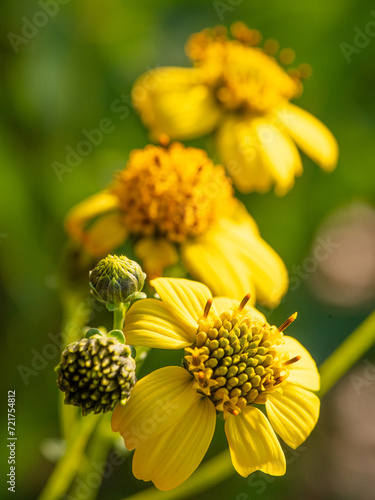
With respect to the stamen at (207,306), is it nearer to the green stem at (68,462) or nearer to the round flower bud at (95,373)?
the round flower bud at (95,373)

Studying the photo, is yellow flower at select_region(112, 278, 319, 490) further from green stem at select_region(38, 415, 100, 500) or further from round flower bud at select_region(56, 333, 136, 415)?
green stem at select_region(38, 415, 100, 500)

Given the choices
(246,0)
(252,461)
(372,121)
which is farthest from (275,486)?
(246,0)

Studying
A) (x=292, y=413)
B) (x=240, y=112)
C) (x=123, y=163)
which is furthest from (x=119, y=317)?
(x=123, y=163)

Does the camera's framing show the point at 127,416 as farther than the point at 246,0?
No

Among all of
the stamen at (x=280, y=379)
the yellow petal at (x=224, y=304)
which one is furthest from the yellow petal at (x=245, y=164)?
the stamen at (x=280, y=379)

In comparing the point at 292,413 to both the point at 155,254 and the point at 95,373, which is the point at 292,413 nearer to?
the point at 95,373

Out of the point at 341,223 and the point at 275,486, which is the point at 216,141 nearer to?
the point at 341,223
